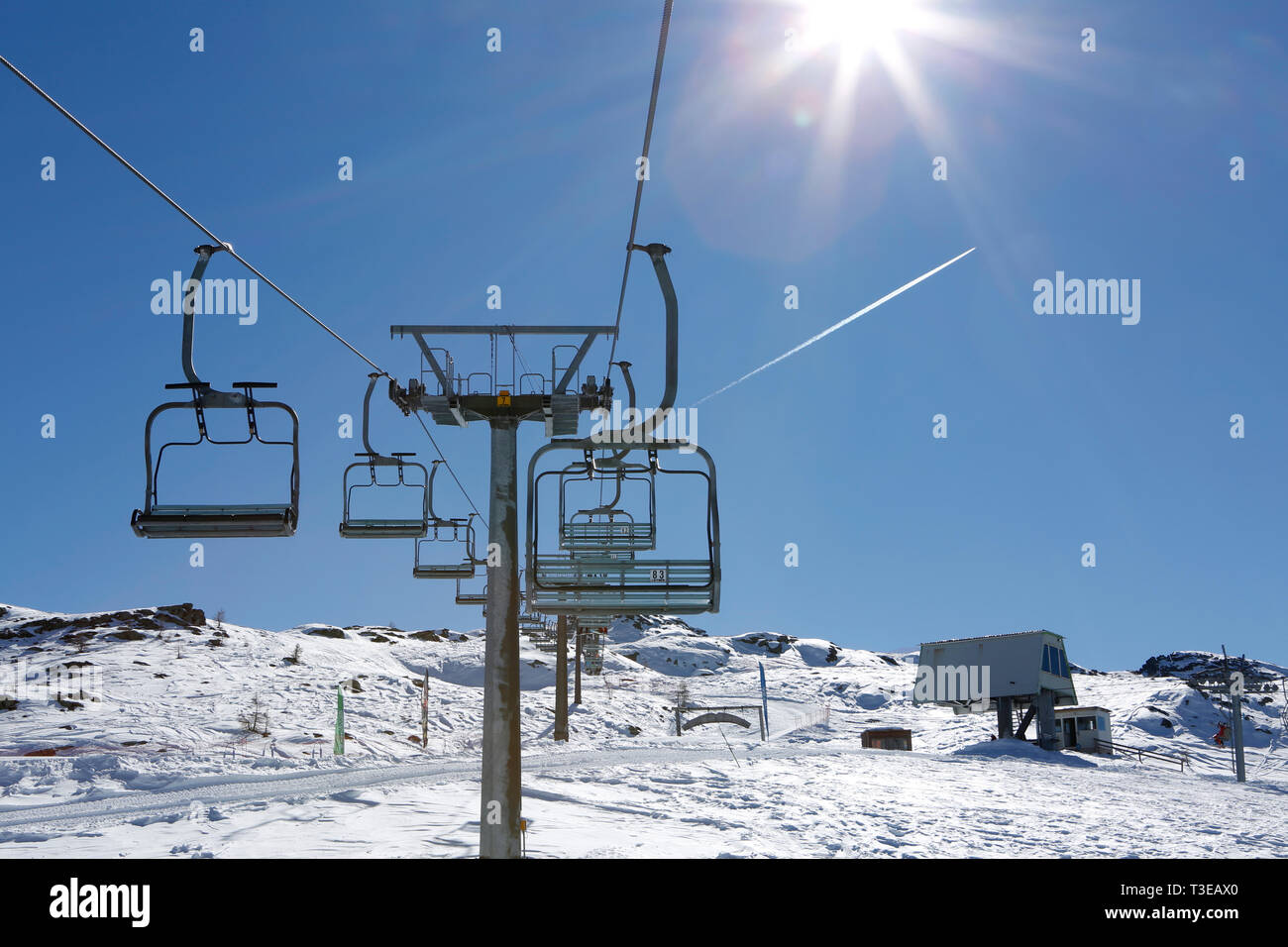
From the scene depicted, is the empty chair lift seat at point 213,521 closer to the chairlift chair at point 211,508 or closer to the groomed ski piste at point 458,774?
the chairlift chair at point 211,508

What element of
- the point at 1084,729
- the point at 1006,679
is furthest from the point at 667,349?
the point at 1084,729

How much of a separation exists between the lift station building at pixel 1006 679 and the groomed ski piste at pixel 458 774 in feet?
10.2

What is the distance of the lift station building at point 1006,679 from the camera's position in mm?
44719

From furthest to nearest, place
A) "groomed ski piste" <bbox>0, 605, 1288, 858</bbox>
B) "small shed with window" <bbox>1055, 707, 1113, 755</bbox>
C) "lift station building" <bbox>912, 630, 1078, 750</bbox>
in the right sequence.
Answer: "small shed with window" <bbox>1055, 707, 1113, 755</bbox>
"lift station building" <bbox>912, 630, 1078, 750</bbox>
"groomed ski piste" <bbox>0, 605, 1288, 858</bbox>

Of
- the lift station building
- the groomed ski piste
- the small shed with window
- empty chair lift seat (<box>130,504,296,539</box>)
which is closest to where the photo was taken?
empty chair lift seat (<box>130,504,296,539</box>)

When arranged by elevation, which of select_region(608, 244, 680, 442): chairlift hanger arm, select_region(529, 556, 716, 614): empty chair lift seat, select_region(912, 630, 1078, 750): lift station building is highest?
select_region(608, 244, 680, 442): chairlift hanger arm

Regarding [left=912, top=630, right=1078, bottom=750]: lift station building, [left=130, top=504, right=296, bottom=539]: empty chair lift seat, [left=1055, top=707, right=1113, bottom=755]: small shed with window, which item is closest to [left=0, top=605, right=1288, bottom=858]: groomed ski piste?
[left=1055, top=707, right=1113, bottom=755]: small shed with window

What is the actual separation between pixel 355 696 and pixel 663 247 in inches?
1483

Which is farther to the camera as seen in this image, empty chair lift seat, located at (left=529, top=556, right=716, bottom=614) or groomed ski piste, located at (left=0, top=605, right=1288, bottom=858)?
groomed ski piste, located at (left=0, top=605, right=1288, bottom=858)

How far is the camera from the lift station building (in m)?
44.7

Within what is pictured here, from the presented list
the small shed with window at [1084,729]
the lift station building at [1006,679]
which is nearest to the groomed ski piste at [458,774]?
the small shed with window at [1084,729]

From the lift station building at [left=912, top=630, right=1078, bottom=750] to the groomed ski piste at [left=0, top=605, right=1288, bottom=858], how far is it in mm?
3119

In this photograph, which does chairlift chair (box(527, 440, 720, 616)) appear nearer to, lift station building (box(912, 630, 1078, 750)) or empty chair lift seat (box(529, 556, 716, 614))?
empty chair lift seat (box(529, 556, 716, 614))
